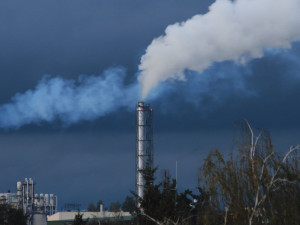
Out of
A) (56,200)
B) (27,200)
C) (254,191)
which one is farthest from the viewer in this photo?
(56,200)

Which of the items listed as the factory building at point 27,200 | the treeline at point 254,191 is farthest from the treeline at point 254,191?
the factory building at point 27,200

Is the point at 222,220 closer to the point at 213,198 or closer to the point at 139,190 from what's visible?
the point at 213,198

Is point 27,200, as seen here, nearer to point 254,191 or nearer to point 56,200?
point 56,200

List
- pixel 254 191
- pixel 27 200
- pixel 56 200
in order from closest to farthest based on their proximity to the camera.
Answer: pixel 254 191, pixel 27 200, pixel 56 200

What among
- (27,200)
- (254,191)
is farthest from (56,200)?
(254,191)

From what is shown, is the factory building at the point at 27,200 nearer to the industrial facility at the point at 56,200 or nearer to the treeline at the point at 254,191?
the industrial facility at the point at 56,200

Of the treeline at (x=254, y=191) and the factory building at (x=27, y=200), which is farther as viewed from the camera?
the factory building at (x=27, y=200)

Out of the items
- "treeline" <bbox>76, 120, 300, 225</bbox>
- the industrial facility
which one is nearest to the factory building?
the industrial facility

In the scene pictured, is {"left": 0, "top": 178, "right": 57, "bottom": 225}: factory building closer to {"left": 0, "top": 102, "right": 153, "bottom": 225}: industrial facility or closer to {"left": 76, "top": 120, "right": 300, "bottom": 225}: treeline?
{"left": 0, "top": 102, "right": 153, "bottom": 225}: industrial facility

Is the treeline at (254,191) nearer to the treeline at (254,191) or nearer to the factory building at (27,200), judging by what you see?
the treeline at (254,191)

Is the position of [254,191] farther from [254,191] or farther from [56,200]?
[56,200]

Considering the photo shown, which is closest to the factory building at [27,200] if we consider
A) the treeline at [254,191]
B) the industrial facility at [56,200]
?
the industrial facility at [56,200]

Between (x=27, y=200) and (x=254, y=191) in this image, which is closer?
(x=254, y=191)

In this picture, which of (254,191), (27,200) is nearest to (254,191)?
(254,191)
